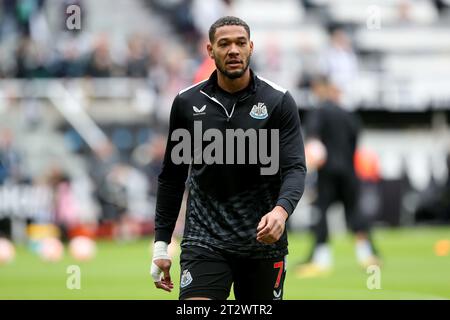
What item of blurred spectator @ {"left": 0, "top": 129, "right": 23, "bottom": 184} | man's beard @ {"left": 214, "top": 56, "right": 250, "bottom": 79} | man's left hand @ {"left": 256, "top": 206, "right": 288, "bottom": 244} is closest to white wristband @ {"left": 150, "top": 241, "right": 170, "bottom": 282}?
man's left hand @ {"left": 256, "top": 206, "right": 288, "bottom": 244}

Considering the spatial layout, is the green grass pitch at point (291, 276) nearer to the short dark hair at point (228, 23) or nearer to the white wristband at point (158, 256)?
the white wristband at point (158, 256)

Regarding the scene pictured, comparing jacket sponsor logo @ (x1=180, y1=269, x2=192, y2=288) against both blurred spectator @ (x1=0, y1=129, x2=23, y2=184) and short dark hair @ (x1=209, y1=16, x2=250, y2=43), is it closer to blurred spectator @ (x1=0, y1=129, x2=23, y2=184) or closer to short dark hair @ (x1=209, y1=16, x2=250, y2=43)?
short dark hair @ (x1=209, y1=16, x2=250, y2=43)

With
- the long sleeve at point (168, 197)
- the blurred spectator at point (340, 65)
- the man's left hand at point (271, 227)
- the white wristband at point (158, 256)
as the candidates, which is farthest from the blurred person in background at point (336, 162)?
the blurred spectator at point (340, 65)

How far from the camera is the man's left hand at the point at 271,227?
22.1 feet

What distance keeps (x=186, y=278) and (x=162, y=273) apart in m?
0.33

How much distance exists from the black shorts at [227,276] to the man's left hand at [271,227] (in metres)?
0.41

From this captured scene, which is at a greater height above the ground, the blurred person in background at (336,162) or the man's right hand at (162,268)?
the blurred person in background at (336,162)

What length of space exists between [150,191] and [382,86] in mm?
7865

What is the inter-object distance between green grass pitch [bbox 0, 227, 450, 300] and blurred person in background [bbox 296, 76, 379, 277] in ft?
1.65

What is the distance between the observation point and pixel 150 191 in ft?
82.2

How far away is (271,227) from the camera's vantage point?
6.74 m

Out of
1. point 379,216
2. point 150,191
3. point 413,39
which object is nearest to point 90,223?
point 150,191

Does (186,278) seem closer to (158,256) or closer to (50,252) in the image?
(158,256)

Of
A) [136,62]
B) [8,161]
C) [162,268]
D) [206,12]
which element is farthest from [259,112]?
[206,12]
